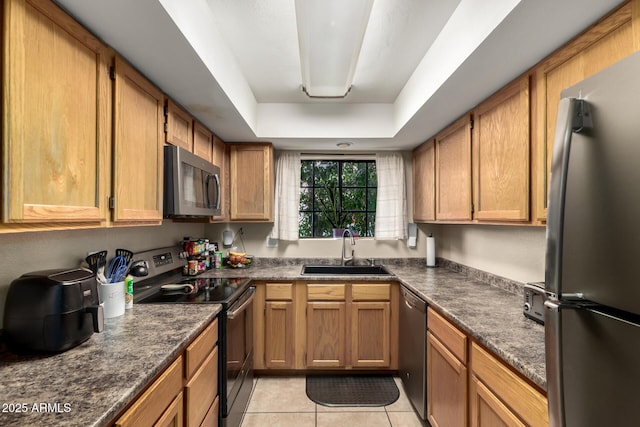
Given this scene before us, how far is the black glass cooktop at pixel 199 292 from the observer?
67.0 inches

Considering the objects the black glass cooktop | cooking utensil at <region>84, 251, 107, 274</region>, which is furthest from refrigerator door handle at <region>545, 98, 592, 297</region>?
cooking utensil at <region>84, 251, 107, 274</region>

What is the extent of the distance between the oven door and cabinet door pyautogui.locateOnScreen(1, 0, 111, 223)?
963 millimetres

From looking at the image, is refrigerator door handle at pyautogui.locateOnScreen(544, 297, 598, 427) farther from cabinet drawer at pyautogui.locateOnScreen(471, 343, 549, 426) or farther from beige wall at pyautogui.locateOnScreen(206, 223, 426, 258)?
beige wall at pyautogui.locateOnScreen(206, 223, 426, 258)

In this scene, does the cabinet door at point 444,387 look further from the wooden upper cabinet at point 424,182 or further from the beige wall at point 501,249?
the wooden upper cabinet at point 424,182

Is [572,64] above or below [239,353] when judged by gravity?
above

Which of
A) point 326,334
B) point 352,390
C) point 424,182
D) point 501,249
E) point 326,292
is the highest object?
point 424,182

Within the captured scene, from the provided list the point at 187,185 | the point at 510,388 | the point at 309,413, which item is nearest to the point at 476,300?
the point at 510,388

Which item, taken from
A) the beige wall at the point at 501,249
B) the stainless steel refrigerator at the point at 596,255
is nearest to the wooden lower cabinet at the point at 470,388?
the stainless steel refrigerator at the point at 596,255

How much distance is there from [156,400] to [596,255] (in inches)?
51.1

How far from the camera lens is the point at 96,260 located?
4.90 ft

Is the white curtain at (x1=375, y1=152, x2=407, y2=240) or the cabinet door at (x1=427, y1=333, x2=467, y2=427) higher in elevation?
the white curtain at (x1=375, y1=152, x2=407, y2=240)

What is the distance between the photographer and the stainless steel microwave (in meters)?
1.73

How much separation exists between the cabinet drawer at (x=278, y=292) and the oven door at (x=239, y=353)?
0.72 ft

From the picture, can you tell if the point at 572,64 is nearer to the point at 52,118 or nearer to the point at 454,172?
the point at 454,172
